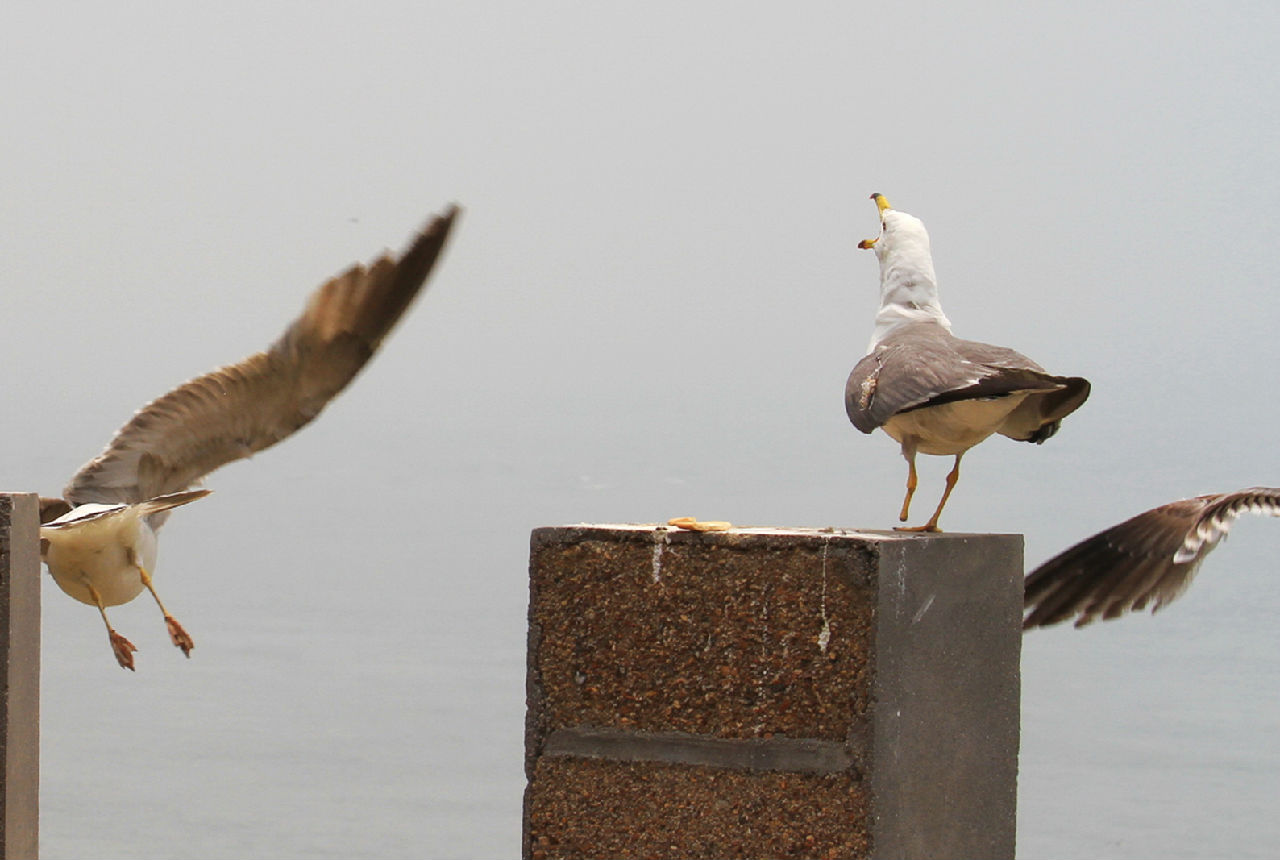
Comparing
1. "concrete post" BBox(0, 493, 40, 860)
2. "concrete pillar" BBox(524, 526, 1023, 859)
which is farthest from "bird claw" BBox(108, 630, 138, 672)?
"concrete pillar" BBox(524, 526, 1023, 859)

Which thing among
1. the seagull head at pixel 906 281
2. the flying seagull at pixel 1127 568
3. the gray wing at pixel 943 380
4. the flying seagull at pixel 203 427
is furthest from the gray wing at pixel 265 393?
the flying seagull at pixel 1127 568

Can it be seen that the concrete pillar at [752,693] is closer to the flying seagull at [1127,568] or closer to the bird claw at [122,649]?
the flying seagull at [1127,568]

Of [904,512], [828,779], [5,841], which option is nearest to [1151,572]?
[904,512]

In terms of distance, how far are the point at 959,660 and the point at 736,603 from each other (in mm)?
428

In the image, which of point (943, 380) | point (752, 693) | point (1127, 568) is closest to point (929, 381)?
point (943, 380)

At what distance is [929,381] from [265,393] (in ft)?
7.28

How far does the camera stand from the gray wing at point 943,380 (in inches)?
124

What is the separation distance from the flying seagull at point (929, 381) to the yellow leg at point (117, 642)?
228 cm

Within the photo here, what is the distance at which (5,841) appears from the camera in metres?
3.79

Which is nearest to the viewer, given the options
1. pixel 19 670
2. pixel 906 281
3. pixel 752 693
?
pixel 752 693

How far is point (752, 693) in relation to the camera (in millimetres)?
2832

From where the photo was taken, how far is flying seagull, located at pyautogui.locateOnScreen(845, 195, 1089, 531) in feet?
10.4

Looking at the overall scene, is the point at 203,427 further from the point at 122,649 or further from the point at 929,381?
the point at 929,381

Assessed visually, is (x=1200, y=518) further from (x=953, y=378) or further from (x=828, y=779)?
(x=828, y=779)
